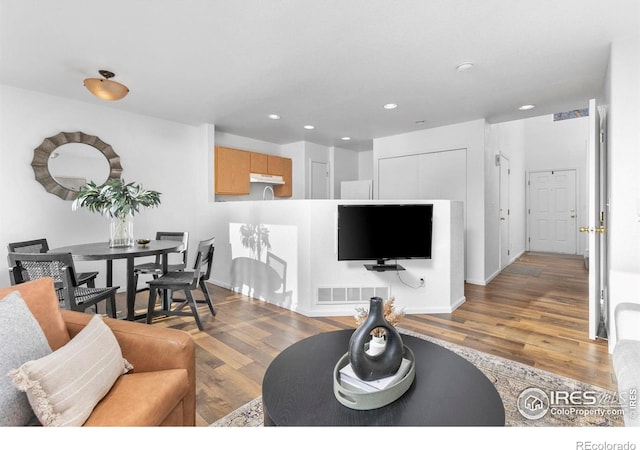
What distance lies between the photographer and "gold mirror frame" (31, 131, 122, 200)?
139 inches

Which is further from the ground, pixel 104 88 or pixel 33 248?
pixel 104 88

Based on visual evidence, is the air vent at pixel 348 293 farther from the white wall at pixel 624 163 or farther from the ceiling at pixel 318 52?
the ceiling at pixel 318 52

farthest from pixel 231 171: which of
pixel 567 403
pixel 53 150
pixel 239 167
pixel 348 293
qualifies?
pixel 567 403

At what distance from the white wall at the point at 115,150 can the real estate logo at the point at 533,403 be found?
4.51m

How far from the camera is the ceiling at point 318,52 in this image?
2.12m

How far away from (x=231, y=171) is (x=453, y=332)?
12.9 ft

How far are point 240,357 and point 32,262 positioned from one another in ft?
5.46

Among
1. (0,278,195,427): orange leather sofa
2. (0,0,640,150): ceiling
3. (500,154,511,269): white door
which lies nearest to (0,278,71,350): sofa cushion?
(0,278,195,427): orange leather sofa

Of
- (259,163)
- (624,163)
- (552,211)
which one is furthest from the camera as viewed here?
(552,211)

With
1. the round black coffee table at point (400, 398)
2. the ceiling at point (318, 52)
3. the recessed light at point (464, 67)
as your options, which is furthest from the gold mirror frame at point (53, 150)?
the recessed light at point (464, 67)

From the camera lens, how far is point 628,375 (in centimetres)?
118

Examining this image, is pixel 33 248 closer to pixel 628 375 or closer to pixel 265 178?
pixel 265 178

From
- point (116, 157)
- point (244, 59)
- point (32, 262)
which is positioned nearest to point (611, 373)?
point (244, 59)

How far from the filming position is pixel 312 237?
3.43m
